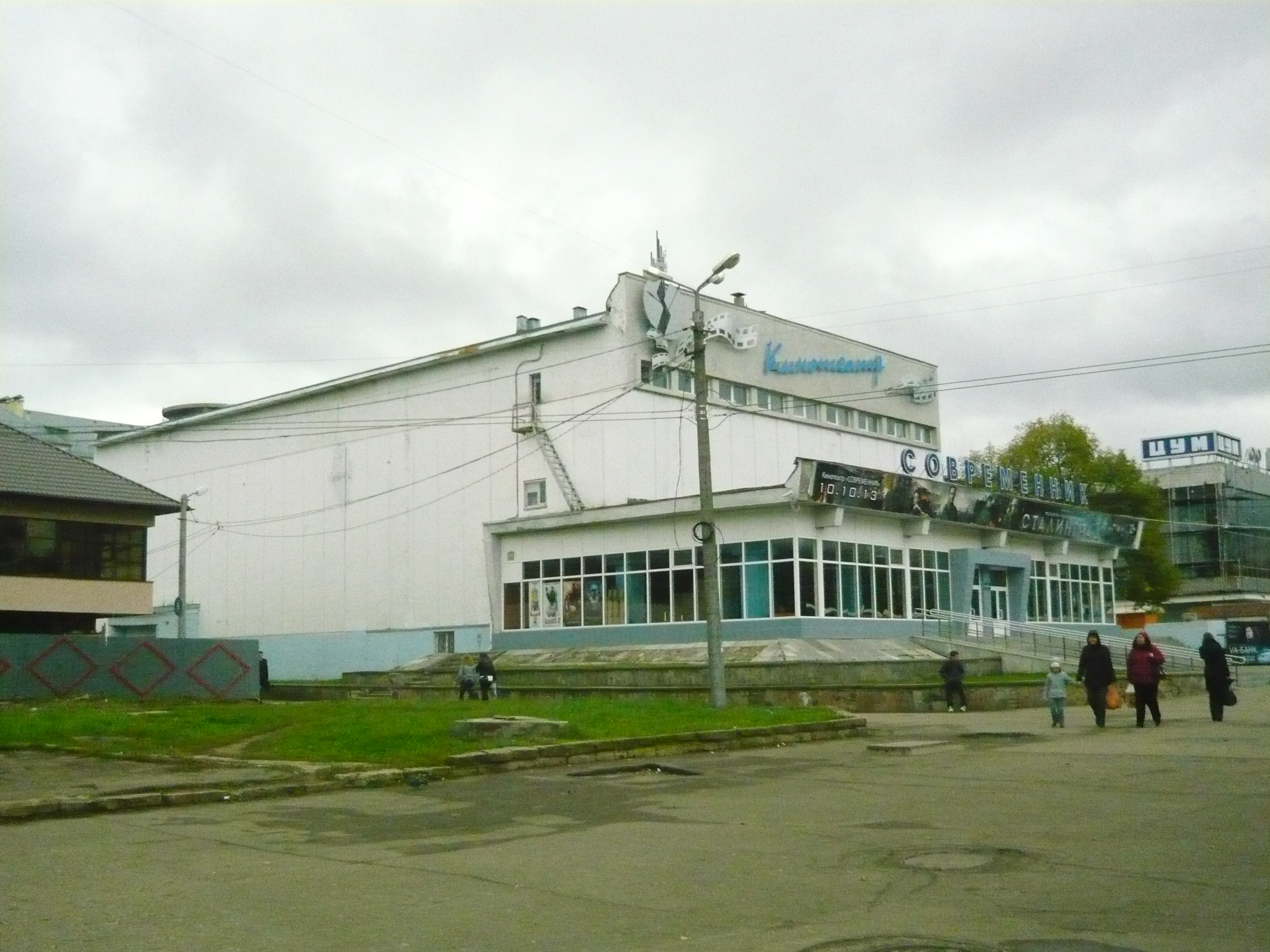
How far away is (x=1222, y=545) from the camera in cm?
9488

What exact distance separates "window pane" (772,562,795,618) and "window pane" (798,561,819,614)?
0.28 m

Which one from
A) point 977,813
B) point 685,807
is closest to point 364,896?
point 685,807

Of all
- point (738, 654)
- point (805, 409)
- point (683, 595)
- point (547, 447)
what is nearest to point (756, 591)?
point (683, 595)

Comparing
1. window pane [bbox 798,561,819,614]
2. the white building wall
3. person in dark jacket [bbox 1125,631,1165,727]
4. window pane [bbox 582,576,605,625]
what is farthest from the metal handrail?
person in dark jacket [bbox 1125,631,1165,727]

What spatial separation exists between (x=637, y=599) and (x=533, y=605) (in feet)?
16.9

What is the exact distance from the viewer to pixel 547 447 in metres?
49.1

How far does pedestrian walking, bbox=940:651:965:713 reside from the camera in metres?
29.0

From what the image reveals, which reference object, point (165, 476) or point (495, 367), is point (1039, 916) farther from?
point (165, 476)

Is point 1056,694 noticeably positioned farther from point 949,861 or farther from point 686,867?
point 686,867

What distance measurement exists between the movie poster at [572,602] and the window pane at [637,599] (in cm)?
218

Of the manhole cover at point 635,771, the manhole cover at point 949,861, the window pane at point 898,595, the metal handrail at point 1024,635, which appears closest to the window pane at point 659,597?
the window pane at point 898,595

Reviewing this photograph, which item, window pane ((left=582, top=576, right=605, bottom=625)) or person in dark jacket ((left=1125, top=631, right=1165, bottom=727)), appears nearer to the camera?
person in dark jacket ((left=1125, top=631, right=1165, bottom=727))

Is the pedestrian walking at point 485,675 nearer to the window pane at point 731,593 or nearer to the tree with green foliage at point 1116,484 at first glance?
the window pane at point 731,593

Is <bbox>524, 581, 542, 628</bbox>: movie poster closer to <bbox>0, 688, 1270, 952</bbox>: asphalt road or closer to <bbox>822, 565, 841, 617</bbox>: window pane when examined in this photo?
<bbox>822, 565, 841, 617</bbox>: window pane
